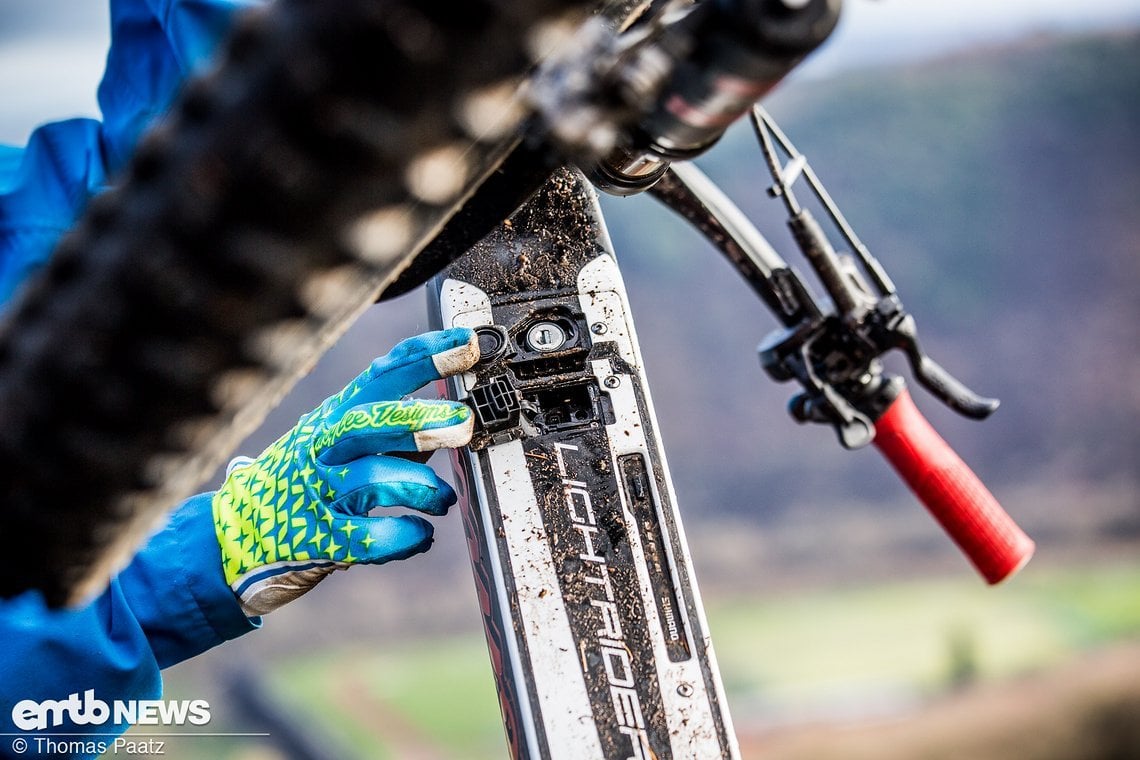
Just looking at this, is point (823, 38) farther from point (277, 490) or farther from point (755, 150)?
point (755, 150)

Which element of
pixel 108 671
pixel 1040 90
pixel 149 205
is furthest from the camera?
pixel 1040 90

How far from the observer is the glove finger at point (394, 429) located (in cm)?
64

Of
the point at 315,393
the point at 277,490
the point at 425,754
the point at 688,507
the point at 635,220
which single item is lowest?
the point at 277,490

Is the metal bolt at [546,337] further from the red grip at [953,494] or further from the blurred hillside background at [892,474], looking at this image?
the blurred hillside background at [892,474]

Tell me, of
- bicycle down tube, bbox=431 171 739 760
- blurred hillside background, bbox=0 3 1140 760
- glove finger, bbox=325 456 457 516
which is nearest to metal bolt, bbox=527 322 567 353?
bicycle down tube, bbox=431 171 739 760

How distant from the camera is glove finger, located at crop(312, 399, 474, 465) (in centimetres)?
64

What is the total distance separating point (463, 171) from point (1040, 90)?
3852 mm

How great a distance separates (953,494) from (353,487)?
0.47 metres

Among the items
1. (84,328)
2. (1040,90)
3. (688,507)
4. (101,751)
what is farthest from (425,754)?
(1040,90)

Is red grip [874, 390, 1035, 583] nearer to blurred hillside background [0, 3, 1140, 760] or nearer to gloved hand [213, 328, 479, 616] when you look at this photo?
gloved hand [213, 328, 479, 616]

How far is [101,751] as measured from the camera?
A: 0.72 m

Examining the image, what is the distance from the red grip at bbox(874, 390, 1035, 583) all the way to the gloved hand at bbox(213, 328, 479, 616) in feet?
1.22

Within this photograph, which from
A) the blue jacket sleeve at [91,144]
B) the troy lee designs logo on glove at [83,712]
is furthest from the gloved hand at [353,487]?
the blue jacket sleeve at [91,144]

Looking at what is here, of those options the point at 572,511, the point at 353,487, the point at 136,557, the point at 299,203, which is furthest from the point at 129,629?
the point at 299,203
